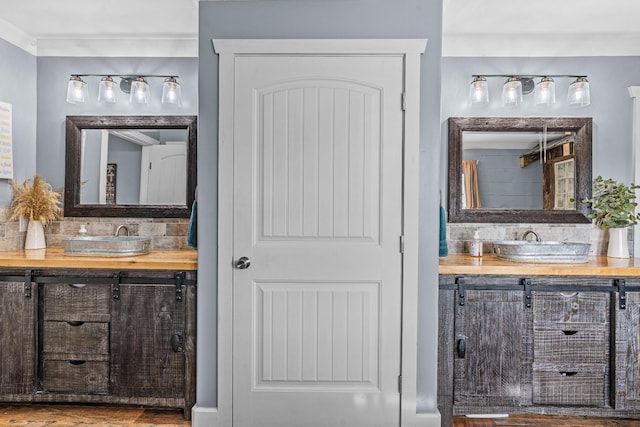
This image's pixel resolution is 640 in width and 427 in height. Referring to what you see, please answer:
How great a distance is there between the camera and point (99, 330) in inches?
100.0

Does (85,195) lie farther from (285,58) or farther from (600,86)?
(600,86)

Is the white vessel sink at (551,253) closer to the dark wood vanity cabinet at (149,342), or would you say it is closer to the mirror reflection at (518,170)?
the mirror reflection at (518,170)

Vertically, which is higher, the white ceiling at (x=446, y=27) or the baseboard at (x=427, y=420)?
the white ceiling at (x=446, y=27)

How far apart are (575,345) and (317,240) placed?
1.48 m

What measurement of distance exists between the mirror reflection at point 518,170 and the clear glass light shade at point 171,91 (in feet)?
6.43

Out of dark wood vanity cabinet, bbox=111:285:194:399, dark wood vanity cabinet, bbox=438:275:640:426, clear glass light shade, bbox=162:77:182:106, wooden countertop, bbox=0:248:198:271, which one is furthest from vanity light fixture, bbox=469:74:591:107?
dark wood vanity cabinet, bbox=111:285:194:399

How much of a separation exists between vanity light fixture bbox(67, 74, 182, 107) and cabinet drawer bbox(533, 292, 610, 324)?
2594 millimetres

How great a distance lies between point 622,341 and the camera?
2461mm

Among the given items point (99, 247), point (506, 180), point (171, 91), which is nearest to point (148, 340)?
point (99, 247)

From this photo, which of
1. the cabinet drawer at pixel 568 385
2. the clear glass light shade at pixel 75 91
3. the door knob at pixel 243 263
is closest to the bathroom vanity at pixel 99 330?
the door knob at pixel 243 263

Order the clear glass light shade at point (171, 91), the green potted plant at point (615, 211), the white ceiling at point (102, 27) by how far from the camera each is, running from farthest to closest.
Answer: the clear glass light shade at point (171, 91)
the green potted plant at point (615, 211)
the white ceiling at point (102, 27)

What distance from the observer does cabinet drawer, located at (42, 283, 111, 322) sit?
2531mm

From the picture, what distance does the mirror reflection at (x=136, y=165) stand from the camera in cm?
321

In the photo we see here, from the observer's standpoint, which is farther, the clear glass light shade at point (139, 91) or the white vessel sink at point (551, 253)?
the clear glass light shade at point (139, 91)
